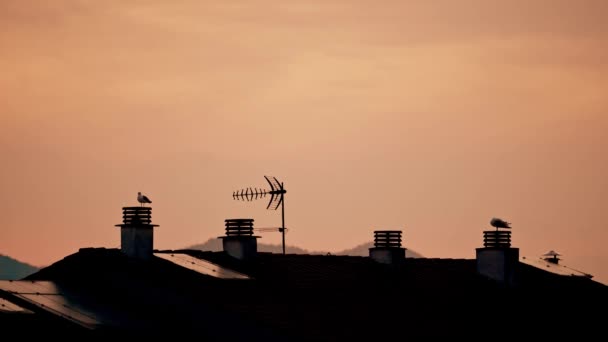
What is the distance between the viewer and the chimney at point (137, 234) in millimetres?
57188

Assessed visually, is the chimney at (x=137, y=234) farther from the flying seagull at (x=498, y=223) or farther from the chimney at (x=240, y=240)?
the flying seagull at (x=498, y=223)

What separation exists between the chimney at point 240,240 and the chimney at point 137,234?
6.83 m

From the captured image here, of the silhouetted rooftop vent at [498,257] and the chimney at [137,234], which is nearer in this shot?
the chimney at [137,234]

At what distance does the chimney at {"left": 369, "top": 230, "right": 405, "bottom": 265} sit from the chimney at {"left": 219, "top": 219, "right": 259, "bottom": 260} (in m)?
8.62

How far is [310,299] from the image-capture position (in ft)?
196

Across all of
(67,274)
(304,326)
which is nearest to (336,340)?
(304,326)

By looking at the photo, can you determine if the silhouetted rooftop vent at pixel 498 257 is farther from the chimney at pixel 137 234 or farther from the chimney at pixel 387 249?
the chimney at pixel 137 234

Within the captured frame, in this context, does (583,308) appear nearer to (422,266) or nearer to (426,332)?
(422,266)

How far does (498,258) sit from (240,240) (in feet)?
50.8

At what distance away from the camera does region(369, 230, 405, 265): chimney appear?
70750 millimetres

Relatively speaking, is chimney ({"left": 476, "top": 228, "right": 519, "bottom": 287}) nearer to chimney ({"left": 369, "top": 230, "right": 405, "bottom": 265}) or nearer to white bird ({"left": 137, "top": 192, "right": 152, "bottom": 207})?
chimney ({"left": 369, "top": 230, "right": 405, "bottom": 265})

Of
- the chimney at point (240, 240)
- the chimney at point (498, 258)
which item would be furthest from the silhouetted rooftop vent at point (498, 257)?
the chimney at point (240, 240)

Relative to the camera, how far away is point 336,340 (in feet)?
180

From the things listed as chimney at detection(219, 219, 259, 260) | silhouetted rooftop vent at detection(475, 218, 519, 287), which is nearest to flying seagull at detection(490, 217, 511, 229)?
silhouetted rooftop vent at detection(475, 218, 519, 287)
